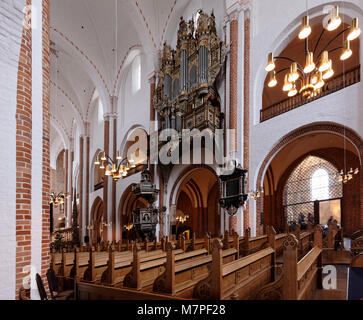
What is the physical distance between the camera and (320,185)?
46.2 ft

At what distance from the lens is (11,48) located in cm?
418

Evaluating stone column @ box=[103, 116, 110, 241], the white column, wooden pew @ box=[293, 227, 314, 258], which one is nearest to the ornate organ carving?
wooden pew @ box=[293, 227, 314, 258]

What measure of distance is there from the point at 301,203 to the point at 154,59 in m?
10.9

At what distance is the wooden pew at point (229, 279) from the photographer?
9.96 ft

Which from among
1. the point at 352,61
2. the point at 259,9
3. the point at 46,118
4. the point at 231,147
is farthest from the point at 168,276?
the point at 352,61

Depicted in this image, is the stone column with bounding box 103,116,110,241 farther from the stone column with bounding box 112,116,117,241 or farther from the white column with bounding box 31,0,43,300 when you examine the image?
the white column with bounding box 31,0,43,300

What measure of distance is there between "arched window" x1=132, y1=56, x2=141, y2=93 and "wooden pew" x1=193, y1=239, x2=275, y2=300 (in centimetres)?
1599

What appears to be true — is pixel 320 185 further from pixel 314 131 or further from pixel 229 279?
pixel 229 279

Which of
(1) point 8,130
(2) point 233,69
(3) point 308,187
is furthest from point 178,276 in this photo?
(3) point 308,187

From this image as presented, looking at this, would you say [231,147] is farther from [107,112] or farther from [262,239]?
[107,112]

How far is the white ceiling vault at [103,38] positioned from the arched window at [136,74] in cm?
41

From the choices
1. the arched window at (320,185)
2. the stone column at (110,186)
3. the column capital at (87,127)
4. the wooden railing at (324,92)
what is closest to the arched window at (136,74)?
the stone column at (110,186)

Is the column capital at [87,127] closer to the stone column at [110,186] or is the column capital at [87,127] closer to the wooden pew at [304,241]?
the stone column at [110,186]

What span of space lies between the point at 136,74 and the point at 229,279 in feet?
57.2
